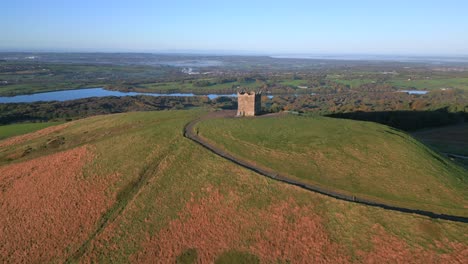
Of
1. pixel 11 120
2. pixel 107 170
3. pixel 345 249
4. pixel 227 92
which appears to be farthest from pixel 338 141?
pixel 227 92

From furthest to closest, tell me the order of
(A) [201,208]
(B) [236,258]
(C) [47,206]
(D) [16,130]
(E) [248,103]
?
(D) [16,130], (E) [248,103], (C) [47,206], (A) [201,208], (B) [236,258]

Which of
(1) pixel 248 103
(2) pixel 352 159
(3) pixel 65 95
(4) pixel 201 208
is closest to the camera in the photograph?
(4) pixel 201 208

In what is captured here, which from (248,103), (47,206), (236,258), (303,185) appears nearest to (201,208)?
(236,258)

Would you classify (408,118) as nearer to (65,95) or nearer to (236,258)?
(236,258)

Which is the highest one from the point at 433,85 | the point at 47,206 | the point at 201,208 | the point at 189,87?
the point at 433,85

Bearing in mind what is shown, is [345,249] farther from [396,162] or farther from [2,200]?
[2,200]

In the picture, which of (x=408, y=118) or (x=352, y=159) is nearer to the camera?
(x=352, y=159)

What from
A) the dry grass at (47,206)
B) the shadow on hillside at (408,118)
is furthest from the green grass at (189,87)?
the dry grass at (47,206)
